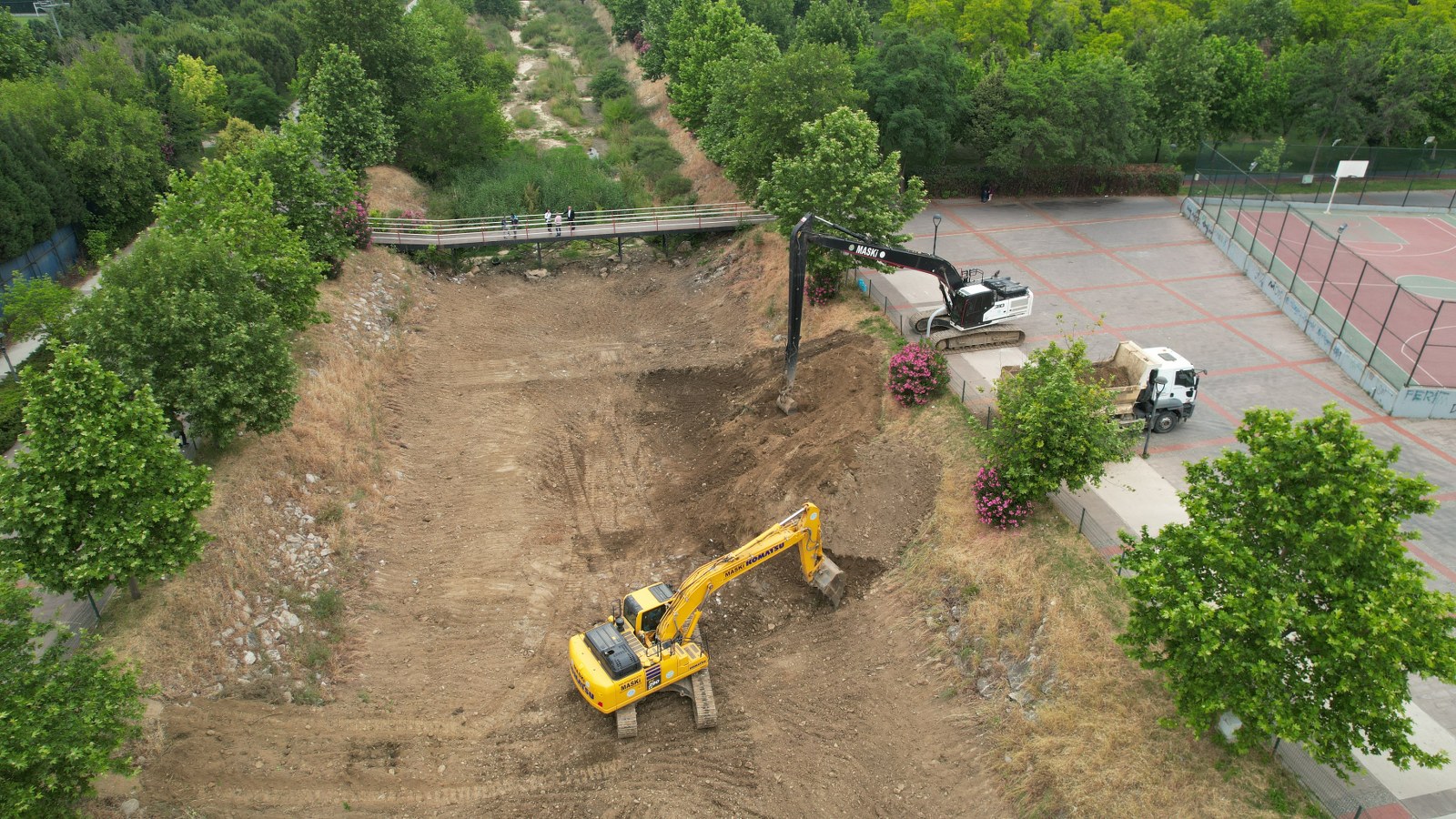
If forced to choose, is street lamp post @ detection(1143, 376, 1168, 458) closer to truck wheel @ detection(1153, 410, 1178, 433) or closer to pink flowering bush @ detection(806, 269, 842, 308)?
truck wheel @ detection(1153, 410, 1178, 433)

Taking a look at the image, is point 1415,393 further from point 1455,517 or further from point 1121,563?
point 1121,563

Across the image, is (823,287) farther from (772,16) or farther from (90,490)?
(772,16)

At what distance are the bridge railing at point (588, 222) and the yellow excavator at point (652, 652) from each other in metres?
26.9

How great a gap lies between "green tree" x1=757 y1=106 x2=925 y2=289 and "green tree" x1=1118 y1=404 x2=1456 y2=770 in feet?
63.0

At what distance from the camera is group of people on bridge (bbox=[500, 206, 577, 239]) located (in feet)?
144

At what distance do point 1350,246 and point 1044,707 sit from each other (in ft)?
115

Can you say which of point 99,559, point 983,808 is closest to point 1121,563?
point 983,808

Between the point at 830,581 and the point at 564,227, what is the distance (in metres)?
27.2

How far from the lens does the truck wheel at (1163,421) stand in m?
26.8

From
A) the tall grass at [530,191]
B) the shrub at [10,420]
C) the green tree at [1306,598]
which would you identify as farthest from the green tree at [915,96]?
the shrub at [10,420]

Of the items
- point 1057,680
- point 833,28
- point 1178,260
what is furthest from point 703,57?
point 1057,680

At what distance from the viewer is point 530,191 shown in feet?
158

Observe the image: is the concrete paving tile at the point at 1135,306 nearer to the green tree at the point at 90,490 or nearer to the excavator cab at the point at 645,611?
the excavator cab at the point at 645,611

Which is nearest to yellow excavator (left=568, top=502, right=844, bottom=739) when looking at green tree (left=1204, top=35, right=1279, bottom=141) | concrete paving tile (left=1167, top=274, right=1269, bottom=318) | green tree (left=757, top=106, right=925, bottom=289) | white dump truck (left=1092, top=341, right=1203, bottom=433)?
white dump truck (left=1092, top=341, right=1203, bottom=433)
